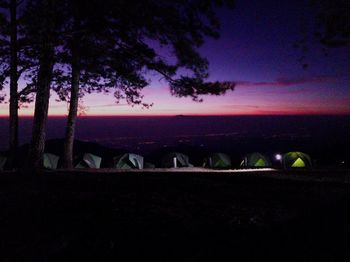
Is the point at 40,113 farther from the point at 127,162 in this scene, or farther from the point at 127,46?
the point at 127,162

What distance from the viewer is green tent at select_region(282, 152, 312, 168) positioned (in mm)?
28109

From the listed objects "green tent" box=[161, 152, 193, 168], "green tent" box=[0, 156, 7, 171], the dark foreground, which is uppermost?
the dark foreground

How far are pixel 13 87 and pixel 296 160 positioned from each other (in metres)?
21.5

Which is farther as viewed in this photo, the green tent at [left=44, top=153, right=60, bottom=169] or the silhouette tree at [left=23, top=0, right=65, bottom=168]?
the green tent at [left=44, top=153, right=60, bottom=169]

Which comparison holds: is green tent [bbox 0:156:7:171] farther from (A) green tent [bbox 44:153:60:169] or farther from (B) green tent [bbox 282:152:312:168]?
(B) green tent [bbox 282:152:312:168]

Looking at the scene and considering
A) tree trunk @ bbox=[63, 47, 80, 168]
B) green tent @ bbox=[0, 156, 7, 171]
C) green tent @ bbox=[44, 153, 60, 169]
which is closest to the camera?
tree trunk @ bbox=[63, 47, 80, 168]

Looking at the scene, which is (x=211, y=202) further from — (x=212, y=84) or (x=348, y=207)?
(x=212, y=84)

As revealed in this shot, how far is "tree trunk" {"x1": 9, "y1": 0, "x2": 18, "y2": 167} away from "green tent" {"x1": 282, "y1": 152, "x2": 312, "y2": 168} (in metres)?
20.1

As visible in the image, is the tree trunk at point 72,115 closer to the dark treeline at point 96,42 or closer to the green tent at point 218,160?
the dark treeline at point 96,42

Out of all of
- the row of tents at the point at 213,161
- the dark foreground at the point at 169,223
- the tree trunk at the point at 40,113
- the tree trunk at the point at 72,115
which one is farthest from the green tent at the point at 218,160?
the dark foreground at the point at 169,223

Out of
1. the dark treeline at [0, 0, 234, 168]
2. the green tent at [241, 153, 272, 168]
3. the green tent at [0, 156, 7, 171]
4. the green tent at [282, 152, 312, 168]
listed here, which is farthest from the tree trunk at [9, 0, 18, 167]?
the green tent at [282, 152, 312, 168]

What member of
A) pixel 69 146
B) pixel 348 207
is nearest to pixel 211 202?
pixel 348 207

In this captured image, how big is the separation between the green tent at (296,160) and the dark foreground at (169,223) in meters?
22.0

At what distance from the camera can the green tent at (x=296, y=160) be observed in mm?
28109
